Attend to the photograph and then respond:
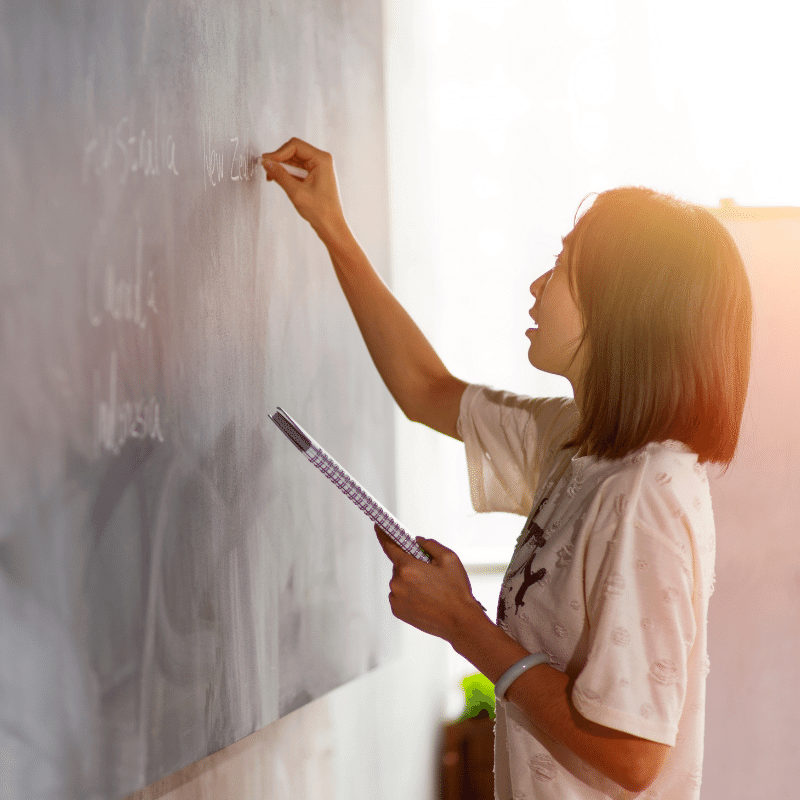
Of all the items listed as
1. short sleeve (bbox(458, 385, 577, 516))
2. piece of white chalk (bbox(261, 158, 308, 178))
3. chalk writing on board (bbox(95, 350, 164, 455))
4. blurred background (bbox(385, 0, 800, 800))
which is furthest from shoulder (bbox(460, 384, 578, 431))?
blurred background (bbox(385, 0, 800, 800))

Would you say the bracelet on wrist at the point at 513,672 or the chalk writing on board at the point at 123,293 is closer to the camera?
the chalk writing on board at the point at 123,293

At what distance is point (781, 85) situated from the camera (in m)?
1.69

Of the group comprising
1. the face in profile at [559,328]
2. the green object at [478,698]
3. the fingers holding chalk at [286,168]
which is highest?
the fingers holding chalk at [286,168]

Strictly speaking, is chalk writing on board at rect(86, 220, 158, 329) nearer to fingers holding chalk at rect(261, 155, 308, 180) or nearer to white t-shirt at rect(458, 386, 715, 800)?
fingers holding chalk at rect(261, 155, 308, 180)

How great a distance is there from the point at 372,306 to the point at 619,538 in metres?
0.45

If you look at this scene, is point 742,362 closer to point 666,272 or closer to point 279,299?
point 666,272

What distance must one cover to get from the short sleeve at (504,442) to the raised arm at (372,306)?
0.04 meters

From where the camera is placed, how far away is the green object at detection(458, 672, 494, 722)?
1.80 metres

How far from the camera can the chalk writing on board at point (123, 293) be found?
1.84ft

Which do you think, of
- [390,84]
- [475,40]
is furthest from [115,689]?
[475,40]

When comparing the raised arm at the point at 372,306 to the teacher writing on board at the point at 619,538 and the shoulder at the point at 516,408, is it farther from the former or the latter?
the teacher writing on board at the point at 619,538

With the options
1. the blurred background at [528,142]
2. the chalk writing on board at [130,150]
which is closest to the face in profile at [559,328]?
the chalk writing on board at [130,150]

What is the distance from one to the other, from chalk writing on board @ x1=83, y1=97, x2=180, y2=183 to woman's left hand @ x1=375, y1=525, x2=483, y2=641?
36 centimetres

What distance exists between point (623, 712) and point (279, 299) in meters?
0.51
